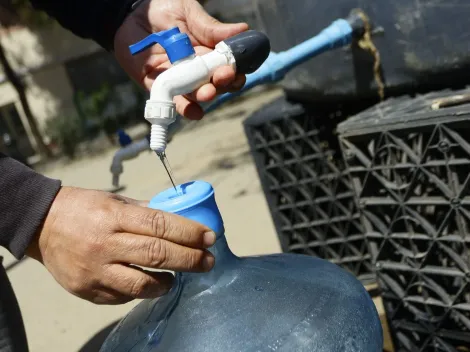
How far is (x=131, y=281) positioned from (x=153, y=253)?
0.24ft

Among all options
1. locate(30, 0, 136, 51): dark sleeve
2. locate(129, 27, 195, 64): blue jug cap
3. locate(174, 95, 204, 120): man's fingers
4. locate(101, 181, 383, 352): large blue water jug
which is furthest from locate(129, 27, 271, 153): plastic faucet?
locate(30, 0, 136, 51): dark sleeve

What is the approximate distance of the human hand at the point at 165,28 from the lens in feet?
4.95

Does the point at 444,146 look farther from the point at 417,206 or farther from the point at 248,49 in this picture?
the point at 248,49

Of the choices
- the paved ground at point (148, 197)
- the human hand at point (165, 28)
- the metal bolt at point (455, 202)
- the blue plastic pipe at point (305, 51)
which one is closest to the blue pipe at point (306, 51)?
the blue plastic pipe at point (305, 51)

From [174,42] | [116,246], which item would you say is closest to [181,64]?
[174,42]

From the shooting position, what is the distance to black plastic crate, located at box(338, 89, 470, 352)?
1764 millimetres

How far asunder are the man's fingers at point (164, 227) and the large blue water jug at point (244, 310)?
36 millimetres

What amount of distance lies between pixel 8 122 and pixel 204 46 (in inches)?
722

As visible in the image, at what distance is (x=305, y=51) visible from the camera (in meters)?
2.10

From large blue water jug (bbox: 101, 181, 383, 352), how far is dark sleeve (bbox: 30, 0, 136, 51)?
914 mm

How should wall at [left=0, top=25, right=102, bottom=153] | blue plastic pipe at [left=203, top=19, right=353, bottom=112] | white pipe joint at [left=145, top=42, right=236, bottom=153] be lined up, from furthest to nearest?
wall at [left=0, top=25, right=102, bottom=153]
blue plastic pipe at [left=203, top=19, right=353, bottom=112]
white pipe joint at [left=145, top=42, right=236, bottom=153]

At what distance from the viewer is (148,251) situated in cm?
99

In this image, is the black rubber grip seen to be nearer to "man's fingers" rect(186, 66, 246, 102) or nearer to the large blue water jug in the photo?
"man's fingers" rect(186, 66, 246, 102)

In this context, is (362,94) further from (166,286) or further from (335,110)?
(166,286)
